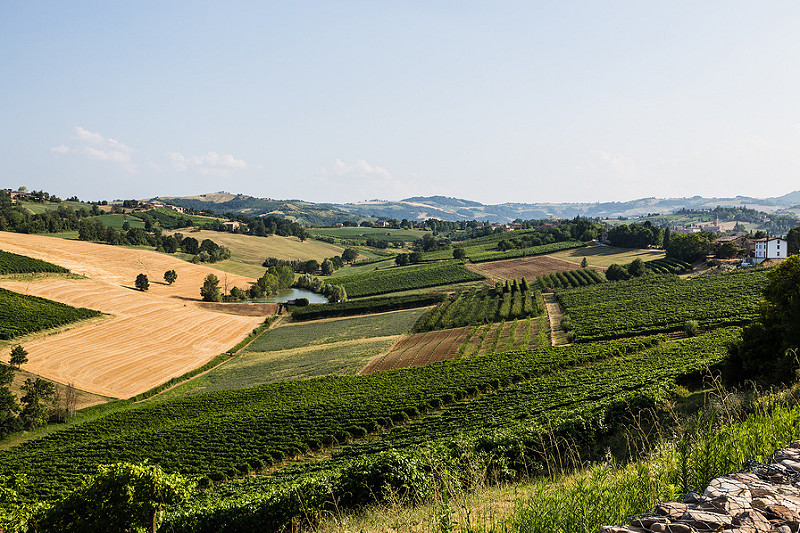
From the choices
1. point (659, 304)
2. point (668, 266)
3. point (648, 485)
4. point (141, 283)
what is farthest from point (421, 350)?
point (141, 283)

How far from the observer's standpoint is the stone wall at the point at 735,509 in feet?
12.6

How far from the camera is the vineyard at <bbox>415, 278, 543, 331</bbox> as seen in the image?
6975cm

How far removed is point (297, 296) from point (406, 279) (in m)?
27.0

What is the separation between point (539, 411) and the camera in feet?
84.6

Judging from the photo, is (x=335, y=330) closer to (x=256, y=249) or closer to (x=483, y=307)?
(x=483, y=307)

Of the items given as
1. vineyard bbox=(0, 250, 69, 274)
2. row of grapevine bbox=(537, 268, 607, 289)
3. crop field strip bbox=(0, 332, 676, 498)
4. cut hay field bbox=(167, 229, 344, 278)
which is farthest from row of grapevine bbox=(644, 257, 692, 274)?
vineyard bbox=(0, 250, 69, 274)

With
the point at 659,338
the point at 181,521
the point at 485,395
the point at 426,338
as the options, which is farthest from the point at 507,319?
the point at 181,521

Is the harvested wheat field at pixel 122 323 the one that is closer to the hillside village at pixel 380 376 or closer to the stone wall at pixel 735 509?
the hillside village at pixel 380 376

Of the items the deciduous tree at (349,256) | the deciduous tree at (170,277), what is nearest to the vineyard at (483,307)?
the deciduous tree at (170,277)

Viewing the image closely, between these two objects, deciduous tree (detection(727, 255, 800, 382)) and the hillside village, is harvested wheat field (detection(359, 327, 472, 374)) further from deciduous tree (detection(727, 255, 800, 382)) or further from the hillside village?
deciduous tree (detection(727, 255, 800, 382))

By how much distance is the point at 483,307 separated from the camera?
7781 centimetres

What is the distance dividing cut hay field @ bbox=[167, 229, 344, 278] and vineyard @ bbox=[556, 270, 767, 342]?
8788 cm

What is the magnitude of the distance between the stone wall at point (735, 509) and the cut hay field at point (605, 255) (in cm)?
10915

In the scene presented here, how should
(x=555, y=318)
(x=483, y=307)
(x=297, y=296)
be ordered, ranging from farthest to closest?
(x=297, y=296) < (x=483, y=307) < (x=555, y=318)
